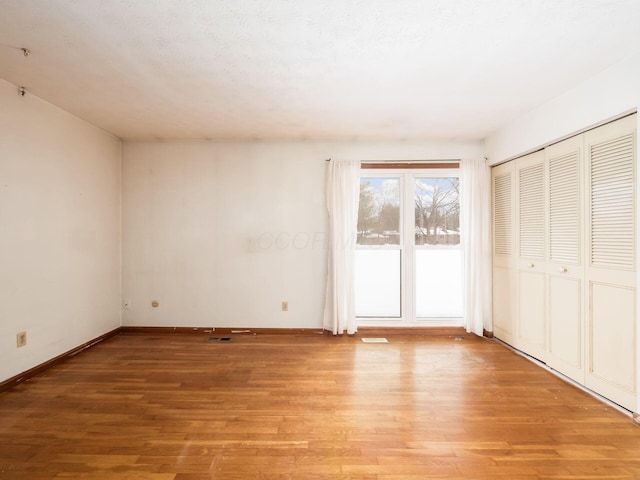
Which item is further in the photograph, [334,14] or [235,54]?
[235,54]

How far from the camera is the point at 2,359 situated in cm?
267

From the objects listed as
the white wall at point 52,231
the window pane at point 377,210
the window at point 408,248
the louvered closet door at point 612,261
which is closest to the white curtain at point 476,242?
the window at point 408,248

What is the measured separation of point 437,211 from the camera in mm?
4375

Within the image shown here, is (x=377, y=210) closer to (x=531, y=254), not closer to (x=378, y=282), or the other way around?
(x=378, y=282)

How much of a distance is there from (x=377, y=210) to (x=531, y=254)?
1892mm

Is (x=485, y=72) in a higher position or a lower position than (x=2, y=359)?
higher


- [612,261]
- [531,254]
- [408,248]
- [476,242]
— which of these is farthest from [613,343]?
[408,248]

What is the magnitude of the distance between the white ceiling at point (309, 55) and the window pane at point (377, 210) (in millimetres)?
1056

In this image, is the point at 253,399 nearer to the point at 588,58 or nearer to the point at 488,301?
the point at 488,301

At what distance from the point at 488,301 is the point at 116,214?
16.9 ft

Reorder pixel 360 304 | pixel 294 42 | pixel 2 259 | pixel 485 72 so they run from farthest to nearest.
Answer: pixel 360 304
pixel 2 259
pixel 485 72
pixel 294 42

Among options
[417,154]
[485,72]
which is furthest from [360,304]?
[485,72]

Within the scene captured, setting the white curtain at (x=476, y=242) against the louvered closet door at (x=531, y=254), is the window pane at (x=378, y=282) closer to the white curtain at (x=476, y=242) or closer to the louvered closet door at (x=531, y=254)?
the white curtain at (x=476, y=242)

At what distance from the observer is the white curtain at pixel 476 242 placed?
411 centimetres
